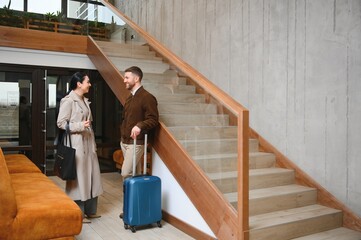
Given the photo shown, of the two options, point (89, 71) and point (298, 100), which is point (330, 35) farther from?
point (89, 71)

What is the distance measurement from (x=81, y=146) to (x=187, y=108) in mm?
1217

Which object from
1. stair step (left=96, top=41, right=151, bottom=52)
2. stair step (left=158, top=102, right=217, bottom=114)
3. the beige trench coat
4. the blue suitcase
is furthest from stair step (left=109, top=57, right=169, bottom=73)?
the blue suitcase

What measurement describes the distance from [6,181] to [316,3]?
346cm

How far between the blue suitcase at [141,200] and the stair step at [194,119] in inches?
26.1

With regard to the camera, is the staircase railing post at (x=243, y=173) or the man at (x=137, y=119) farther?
the man at (x=137, y=119)

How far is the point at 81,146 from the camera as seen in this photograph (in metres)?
3.56

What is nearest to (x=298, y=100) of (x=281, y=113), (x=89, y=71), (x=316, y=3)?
(x=281, y=113)

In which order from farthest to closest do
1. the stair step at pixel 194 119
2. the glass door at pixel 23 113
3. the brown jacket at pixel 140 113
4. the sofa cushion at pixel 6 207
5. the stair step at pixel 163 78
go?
the glass door at pixel 23 113
the stair step at pixel 163 78
the brown jacket at pixel 140 113
the stair step at pixel 194 119
the sofa cushion at pixel 6 207

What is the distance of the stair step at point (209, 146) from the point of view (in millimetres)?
2797

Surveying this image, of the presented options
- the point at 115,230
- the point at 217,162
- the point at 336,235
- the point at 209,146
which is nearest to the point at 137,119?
the point at 209,146

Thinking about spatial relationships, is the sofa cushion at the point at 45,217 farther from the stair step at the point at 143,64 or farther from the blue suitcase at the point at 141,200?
the stair step at the point at 143,64

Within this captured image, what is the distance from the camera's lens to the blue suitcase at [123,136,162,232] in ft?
10.7

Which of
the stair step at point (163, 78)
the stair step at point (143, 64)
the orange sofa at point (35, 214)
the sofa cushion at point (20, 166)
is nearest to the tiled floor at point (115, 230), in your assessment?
the orange sofa at point (35, 214)

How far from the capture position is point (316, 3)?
372 cm
